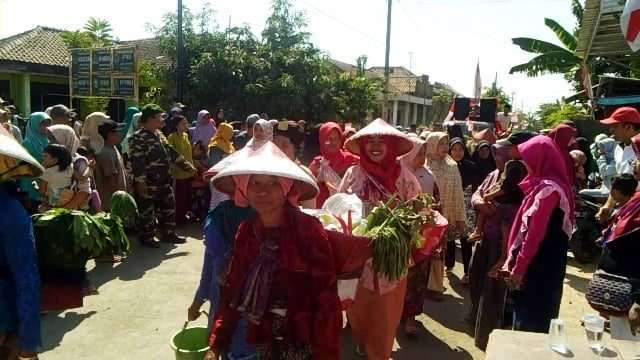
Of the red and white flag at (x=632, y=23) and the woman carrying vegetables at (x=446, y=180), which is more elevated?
the red and white flag at (x=632, y=23)

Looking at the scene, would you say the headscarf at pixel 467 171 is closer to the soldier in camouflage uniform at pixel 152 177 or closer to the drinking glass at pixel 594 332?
the soldier in camouflage uniform at pixel 152 177

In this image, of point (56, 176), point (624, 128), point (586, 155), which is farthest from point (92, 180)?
point (586, 155)

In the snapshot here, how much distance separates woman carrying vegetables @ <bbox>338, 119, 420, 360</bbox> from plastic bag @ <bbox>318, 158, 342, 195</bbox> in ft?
2.94

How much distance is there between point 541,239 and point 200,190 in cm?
706

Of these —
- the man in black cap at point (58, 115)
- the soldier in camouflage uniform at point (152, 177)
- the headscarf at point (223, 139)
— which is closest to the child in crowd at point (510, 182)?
the soldier in camouflage uniform at point (152, 177)

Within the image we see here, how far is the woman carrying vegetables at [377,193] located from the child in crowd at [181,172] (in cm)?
468

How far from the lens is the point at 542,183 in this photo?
132 inches

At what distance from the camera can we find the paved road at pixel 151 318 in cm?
433

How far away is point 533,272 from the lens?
3.40 metres

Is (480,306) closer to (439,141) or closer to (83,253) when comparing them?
(439,141)

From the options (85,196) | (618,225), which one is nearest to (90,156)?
(85,196)

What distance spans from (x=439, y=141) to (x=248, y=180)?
396 cm

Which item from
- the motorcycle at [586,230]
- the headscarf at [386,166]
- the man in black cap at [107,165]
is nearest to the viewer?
the headscarf at [386,166]

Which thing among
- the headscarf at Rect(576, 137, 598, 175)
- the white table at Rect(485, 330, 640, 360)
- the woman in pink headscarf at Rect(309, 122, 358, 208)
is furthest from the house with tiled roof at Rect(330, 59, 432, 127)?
the white table at Rect(485, 330, 640, 360)
